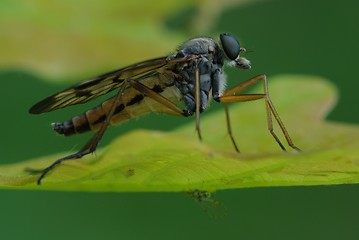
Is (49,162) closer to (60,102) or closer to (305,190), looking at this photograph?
(60,102)

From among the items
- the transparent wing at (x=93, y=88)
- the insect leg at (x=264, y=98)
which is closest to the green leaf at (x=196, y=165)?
the insect leg at (x=264, y=98)

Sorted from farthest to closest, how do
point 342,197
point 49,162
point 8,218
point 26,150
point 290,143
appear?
point 342,197 → point 26,150 → point 8,218 → point 290,143 → point 49,162

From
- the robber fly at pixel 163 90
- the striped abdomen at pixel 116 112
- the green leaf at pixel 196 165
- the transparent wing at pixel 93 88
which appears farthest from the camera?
the striped abdomen at pixel 116 112

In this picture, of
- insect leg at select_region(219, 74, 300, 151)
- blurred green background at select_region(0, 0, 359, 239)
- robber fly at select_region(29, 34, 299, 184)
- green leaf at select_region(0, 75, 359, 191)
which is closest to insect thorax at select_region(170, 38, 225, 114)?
robber fly at select_region(29, 34, 299, 184)

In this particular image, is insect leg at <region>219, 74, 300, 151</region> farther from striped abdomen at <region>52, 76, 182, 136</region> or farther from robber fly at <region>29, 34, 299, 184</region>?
striped abdomen at <region>52, 76, 182, 136</region>

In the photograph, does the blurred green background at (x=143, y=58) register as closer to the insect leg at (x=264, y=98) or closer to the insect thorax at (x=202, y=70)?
the insect thorax at (x=202, y=70)

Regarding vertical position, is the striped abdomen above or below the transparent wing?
below

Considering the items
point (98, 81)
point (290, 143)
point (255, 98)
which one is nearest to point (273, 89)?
point (255, 98)
